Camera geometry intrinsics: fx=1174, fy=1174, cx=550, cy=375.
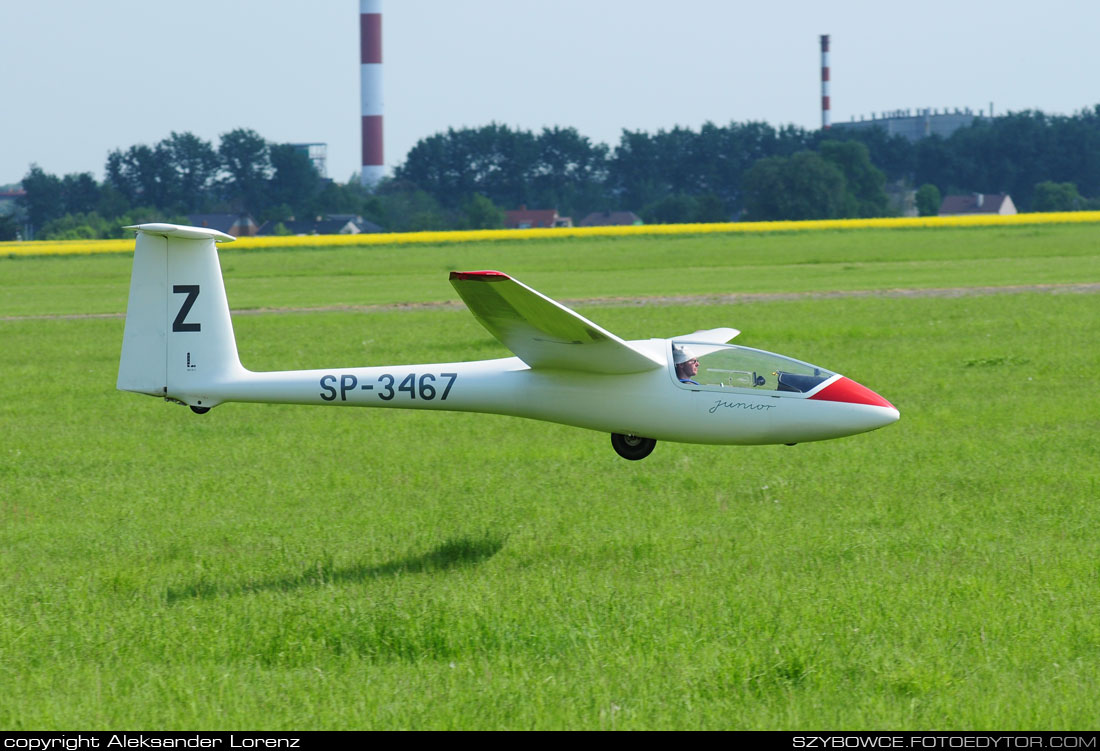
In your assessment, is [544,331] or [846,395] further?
[846,395]

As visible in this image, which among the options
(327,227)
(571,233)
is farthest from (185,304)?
(327,227)

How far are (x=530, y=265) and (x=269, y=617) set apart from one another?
58.2 metres

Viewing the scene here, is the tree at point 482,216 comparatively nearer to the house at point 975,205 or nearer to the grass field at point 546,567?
the house at point 975,205

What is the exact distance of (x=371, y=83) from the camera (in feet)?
559

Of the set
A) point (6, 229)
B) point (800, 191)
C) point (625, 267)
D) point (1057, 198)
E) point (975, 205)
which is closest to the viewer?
point (625, 267)

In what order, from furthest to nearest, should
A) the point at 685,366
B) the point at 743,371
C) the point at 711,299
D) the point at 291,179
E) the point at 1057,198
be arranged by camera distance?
the point at 291,179, the point at 1057,198, the point at 711,299, the point at 685,366, the point at 743,371

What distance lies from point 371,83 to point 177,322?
165 meters

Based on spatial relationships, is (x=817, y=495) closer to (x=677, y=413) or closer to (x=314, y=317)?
(x=677, y=413)

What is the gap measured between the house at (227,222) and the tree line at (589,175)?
8.92 feet

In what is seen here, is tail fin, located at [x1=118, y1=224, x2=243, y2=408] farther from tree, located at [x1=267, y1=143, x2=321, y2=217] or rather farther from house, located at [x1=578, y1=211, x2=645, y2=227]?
tree, located at [x1=267, y1=143, x2=321, y2=217]

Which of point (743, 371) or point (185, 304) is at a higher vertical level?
point (185, 304)

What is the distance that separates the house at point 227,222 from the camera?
155500 millimetres

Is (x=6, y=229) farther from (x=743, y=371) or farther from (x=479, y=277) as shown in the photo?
(x=479, y=277)

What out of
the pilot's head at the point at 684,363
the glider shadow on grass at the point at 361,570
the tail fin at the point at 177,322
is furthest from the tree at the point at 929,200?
the tail fin at the point at 177,322
